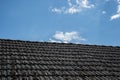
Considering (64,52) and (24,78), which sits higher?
(64,52)

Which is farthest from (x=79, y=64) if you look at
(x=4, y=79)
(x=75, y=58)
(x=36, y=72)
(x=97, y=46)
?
(x=97, y=46)

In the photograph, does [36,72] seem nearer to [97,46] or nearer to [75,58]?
[75,58]

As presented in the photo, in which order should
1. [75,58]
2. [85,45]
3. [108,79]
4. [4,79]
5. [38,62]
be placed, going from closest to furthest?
Result: [4,79] < [108,79] < [38,62] < [75,58] < [85,45]

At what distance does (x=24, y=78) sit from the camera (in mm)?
6824

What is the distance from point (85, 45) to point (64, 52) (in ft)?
8.05

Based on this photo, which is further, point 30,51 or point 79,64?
point 30,51

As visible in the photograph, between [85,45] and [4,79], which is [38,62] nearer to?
[4,79]

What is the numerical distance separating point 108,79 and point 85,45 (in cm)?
505

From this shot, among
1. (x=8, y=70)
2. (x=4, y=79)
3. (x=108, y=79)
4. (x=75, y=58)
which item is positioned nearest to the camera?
(x=4, y=79)

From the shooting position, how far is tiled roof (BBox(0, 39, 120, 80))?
24.3ft

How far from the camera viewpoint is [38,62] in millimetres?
8570

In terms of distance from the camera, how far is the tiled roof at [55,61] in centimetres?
742

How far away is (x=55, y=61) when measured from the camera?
29.5 ft

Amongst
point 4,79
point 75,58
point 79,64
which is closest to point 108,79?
point 79,64
